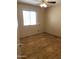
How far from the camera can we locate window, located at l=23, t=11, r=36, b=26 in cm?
117

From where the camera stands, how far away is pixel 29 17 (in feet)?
3.95

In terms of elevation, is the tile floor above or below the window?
below

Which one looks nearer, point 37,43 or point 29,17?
point 29,17

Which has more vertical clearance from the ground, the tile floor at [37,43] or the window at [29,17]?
the window at [29,17]

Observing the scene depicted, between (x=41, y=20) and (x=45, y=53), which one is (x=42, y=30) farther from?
(x=45, y=53)

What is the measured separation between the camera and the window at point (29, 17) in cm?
117

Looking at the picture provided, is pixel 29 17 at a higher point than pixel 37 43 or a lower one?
higher

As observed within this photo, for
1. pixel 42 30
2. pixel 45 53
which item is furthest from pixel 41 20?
pixel 45 53
